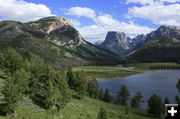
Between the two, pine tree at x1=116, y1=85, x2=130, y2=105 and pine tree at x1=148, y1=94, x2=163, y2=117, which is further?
pine tree at x1=116, y1=85, x2=130, y2=105

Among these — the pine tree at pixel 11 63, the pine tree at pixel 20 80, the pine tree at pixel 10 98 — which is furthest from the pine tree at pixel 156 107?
the pine tree at pixel 10 98

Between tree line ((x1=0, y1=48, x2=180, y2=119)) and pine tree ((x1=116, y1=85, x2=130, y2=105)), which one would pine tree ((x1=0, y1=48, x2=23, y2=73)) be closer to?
tree line ((x1=0, y1=48, x2=180, y2=119))

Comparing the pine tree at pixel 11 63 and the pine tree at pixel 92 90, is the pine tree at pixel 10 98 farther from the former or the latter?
the pine tree at pixel 92 90

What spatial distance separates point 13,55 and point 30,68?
9853 mm

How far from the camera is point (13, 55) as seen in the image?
284 feet

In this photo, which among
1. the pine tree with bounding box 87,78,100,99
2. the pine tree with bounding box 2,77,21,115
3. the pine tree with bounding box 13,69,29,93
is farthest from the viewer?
the pine tree with bounding box 87,78,100,99

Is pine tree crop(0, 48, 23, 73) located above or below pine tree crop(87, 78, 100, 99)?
above

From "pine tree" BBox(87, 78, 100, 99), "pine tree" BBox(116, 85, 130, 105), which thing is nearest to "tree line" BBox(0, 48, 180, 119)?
"pine tree" BBox(87, 78, 100, 99)

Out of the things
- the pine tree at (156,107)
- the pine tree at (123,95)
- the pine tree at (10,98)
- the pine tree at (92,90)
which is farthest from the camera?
the pine tree at (123,95)

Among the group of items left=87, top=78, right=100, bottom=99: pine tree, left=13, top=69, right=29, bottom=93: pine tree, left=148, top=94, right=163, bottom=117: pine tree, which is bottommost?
left=148, top=94, right=163, bottom=117: pine tree

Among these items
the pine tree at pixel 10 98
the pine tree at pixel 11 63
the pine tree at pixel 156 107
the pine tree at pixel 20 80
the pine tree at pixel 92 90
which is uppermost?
the pine tree at pixel 11 63

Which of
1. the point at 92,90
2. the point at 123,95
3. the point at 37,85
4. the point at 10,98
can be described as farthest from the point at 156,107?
the point at 10,98

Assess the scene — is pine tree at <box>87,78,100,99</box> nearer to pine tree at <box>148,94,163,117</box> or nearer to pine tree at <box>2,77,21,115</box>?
pine tree at <box>148,94,163,117</box>

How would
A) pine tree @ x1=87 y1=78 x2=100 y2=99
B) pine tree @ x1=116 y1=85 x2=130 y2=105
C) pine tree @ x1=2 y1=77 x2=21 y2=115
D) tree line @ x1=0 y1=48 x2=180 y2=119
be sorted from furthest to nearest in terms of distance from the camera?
pine tree @ x1=116 y1=85 x2=130 y2=105 → pine tree @ x1=87 y1=78 x2=100 y2=99 → tree line @ x1=0 y1=48 x2=180 y2=119 → pine tree @ x1=2 y1=77 x2=21 y2=115
